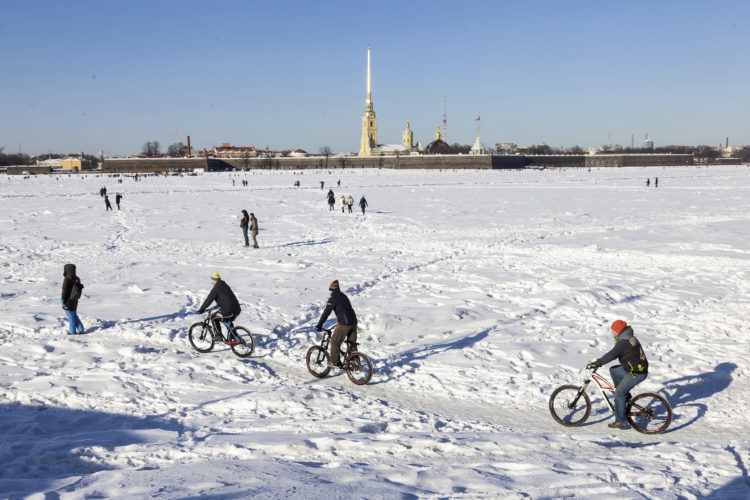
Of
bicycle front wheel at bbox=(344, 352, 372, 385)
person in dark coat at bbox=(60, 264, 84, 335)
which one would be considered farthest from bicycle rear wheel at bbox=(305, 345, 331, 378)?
person in dark coat at bbox=(60, 264, 84, 335)

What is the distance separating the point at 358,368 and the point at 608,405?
335cm

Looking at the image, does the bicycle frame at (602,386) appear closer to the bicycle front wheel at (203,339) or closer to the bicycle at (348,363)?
the bicycle at (348,363)

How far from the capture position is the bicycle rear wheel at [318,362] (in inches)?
342

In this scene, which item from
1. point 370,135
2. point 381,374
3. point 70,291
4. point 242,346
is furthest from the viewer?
point 370,135

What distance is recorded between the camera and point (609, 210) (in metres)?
32.2

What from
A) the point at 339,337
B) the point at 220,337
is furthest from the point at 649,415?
the point at 220,337

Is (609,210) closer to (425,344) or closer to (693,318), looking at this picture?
(693,318)

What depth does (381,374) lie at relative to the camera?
8.86 m

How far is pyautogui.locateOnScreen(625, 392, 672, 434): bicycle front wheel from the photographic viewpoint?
22.7 ft

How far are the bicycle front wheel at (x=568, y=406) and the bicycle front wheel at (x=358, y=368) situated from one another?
8.35 ft

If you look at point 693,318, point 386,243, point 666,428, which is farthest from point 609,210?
point 666,428

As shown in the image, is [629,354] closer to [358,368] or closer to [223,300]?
[358,368]

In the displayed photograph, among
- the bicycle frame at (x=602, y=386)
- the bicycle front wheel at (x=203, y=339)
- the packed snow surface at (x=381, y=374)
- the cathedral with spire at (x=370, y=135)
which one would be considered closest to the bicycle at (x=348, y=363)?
the packed snow surface at (x=381, y=374)

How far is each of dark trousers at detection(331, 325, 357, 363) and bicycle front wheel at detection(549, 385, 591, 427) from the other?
2839 millimetres
